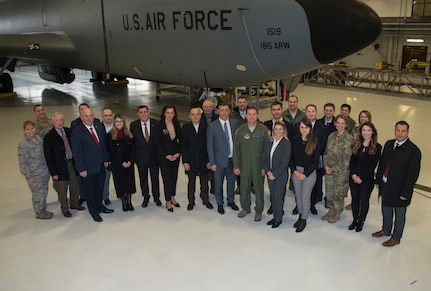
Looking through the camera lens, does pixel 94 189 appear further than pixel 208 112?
No

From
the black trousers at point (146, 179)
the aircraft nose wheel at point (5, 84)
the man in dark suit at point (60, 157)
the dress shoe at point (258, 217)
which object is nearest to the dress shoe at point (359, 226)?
the dress shoe at point (258, 217)

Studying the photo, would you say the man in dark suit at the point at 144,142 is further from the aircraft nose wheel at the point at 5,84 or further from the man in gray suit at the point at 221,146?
the aircraft nose wheel at the point at 5,84

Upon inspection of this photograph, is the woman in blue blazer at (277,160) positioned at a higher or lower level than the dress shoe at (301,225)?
higher

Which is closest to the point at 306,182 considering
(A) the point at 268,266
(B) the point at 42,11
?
(A) the point at 268,266

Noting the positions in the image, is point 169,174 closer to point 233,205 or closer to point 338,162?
point 233,205

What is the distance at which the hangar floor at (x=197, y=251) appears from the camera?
14.5ft

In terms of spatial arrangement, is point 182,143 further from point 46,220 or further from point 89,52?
point 89,52

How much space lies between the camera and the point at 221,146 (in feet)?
19.2

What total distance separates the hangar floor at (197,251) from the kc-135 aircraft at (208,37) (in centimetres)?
267

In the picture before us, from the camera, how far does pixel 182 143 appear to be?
5.93m

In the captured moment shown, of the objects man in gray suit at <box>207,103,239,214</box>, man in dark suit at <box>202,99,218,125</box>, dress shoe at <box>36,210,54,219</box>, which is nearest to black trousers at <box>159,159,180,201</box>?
man in gray suit at <box>207,103,239,214</box>

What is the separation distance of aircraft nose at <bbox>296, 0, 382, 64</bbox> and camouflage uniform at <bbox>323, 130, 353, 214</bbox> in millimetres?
2199

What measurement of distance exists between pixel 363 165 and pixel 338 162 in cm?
36

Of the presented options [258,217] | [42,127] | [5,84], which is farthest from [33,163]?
[5,84]
